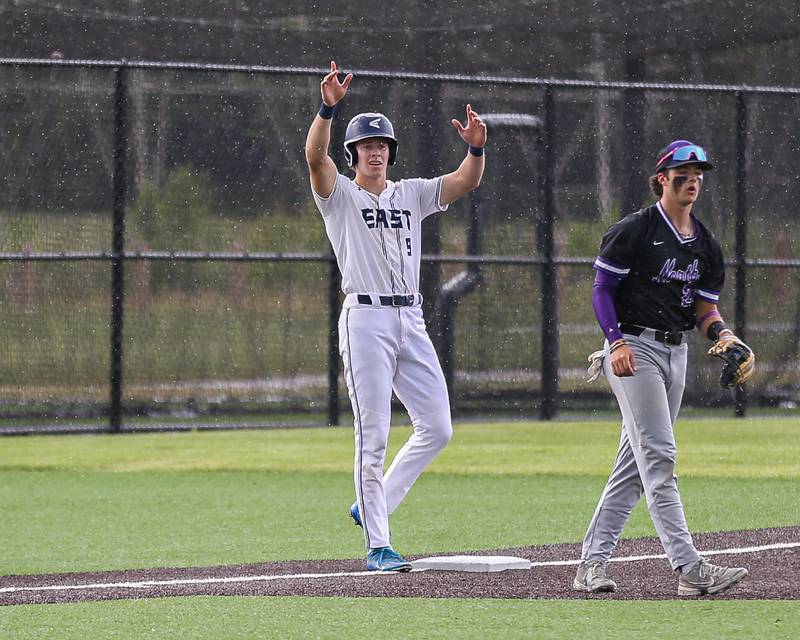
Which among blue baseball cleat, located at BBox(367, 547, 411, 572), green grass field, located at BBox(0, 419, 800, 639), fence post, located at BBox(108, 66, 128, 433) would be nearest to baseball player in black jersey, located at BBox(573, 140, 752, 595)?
green grass field, located at BBox(0, 419, 800, 639)

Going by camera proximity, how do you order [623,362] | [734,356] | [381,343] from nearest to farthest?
[623,362]
[734,356]
[381,343]

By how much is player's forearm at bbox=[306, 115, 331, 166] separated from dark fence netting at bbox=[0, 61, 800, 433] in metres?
6.16

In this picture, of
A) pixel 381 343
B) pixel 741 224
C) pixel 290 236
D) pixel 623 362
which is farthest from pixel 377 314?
pixel 741 224

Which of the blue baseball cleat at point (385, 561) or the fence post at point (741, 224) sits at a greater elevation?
the fence post at point (741, 224)

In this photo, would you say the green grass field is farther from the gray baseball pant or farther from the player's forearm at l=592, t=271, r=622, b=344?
the player's forearm at l=592, t=271, r=622, b=344

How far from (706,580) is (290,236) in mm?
8123

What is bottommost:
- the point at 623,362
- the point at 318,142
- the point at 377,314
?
the point at 623,362

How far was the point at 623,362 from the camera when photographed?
6473 mm

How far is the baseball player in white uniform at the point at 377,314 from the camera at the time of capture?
7.34 metres

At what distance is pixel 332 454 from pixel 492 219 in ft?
8.77

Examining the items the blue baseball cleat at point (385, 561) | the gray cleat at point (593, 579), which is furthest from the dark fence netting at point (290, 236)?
the gray cleat at point (593, 579)

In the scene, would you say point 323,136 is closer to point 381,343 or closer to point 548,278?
point 381,343

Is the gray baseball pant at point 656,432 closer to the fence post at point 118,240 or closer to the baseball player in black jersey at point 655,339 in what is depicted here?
the baseball player in black jersey at point 655,339

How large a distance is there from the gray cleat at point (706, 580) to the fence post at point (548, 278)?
313 inches
